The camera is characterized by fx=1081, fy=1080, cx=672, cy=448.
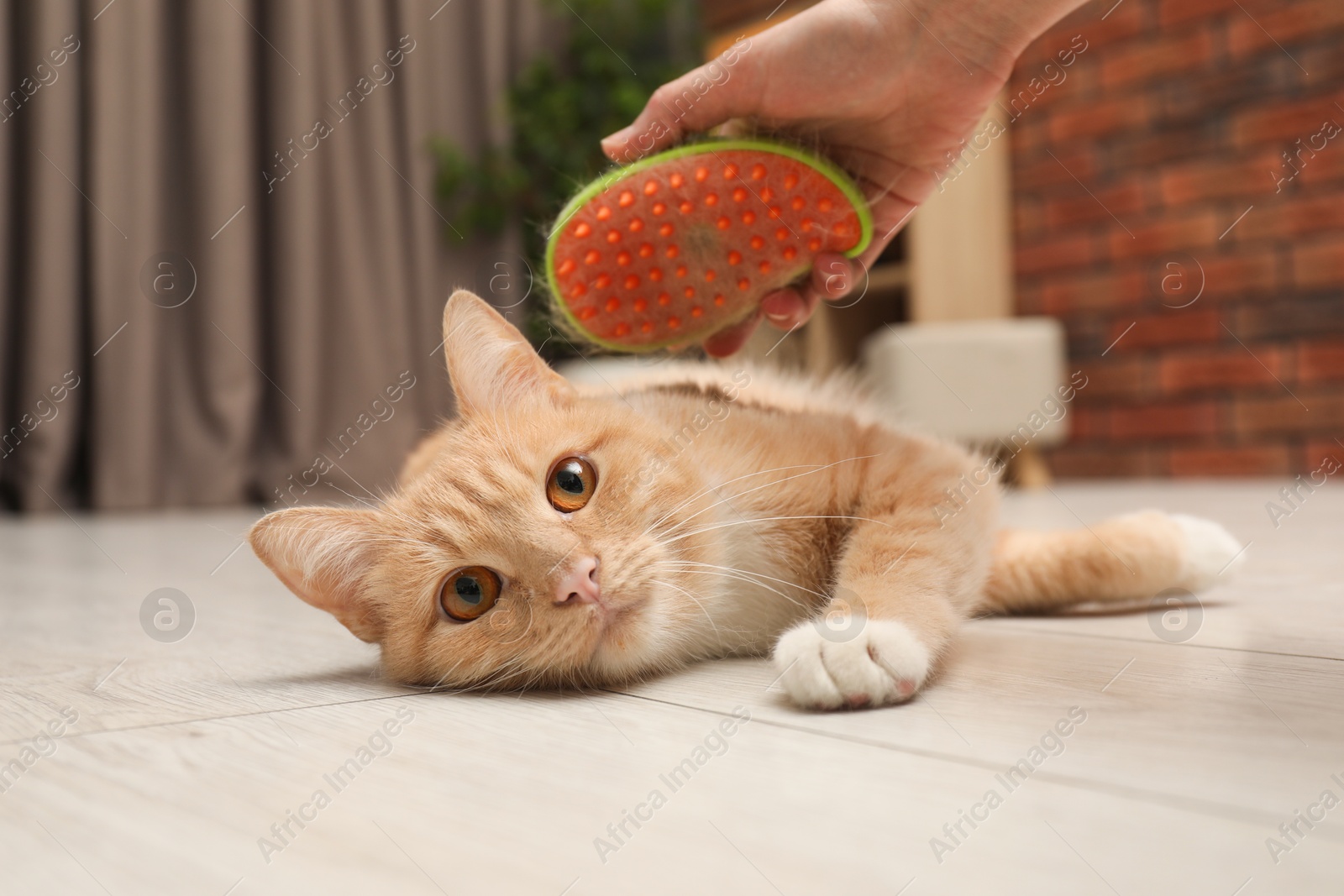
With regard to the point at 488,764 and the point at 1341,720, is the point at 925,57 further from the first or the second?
the point at 488,764

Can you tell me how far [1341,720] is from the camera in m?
0.70

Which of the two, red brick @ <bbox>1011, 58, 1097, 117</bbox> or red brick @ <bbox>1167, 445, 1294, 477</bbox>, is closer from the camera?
red brick @ <bbox>1167, 445, 1294, 477</bbox>

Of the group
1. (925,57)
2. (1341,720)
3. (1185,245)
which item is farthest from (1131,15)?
(1341,720)

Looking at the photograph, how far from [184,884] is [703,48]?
4157 mm

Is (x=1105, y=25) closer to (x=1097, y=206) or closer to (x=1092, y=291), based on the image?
(x=1097, y=206)

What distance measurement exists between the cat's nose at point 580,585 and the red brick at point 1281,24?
11.3 ft

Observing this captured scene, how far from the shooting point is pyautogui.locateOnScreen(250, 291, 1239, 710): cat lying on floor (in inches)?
35.2

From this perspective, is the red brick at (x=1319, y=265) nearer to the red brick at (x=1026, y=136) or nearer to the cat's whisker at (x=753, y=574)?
the red brick at (x=1026, y=136)

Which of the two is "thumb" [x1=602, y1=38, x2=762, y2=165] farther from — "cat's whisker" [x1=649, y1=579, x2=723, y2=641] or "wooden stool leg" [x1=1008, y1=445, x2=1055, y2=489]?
"wooden stool leg" [x1=1008, y1=445, x2=1055, y2=489]

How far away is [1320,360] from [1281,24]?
1.06m

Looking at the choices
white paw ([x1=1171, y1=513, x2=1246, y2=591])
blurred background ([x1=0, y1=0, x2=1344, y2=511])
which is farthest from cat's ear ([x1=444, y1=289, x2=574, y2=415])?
blurred background ([x1=0, y1=0, x2=1344, y2=511])

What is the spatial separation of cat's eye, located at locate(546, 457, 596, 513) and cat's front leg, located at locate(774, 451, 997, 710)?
0.23m

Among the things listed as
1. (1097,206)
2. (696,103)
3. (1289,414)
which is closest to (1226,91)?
(1097,206)

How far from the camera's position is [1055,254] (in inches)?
156
